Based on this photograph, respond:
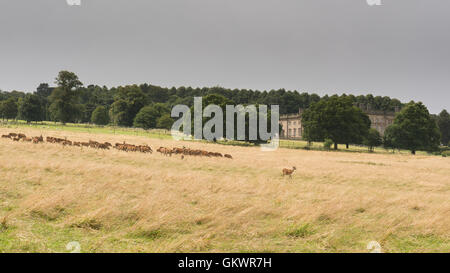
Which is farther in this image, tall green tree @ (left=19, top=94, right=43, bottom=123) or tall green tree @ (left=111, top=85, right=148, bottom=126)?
tall green tree @ (left=111, top=85, right=148, bottom=126)

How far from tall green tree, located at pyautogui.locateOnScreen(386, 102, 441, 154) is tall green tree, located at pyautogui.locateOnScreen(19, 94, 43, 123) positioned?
323ft

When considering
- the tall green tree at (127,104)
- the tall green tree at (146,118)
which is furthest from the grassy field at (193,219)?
the tall green tree at (127,104)

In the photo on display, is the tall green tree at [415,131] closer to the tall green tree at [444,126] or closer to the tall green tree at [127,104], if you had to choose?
the tall green tree at [127,104]

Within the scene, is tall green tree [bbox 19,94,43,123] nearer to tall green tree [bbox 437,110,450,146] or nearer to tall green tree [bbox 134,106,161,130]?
tall green tree [bbox 134,106,161,130]

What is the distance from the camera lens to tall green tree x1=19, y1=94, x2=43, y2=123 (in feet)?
324

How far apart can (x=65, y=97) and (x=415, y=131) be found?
85.7 meters

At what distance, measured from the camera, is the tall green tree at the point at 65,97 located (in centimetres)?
8788

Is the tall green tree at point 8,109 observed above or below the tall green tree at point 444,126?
above

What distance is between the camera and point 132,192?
1198 centimetres

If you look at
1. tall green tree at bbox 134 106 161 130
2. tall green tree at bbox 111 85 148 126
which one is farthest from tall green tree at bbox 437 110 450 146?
tall green tree at bbox 111 85 148 126

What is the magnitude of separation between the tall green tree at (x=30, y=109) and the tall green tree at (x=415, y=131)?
323 ft
